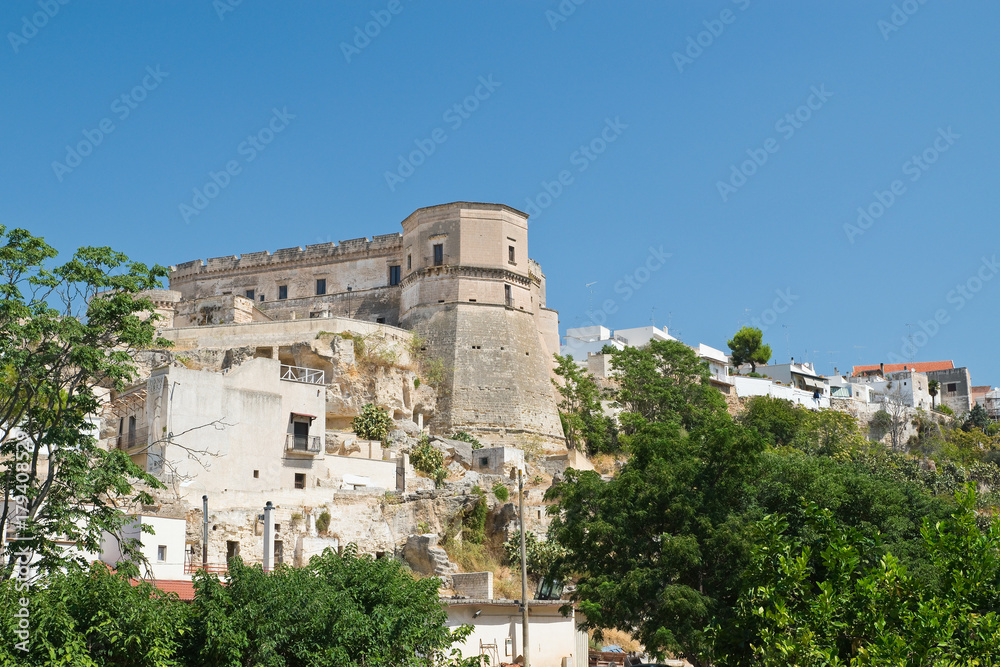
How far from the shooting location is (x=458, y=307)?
48.8m

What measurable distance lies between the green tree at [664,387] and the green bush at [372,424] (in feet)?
41.0

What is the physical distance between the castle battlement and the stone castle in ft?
0.27

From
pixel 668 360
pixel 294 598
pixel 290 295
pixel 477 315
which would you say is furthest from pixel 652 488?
pixel 290 295

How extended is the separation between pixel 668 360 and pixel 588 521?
30.5 meters

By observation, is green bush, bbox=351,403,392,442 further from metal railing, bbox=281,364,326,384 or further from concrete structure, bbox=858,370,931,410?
concrete structure, bbox=858,370,931,410

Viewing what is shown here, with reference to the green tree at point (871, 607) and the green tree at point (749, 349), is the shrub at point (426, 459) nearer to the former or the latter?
the green tree at point (871, 607)

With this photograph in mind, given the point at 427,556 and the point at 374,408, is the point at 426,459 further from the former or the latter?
the point at 427,556

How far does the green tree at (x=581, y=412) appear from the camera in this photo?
162 ft

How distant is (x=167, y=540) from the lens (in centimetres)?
2609

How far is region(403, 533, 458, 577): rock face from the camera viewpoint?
101 ft

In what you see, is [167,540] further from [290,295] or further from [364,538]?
[290,295]

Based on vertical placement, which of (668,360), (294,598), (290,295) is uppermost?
(290,295)

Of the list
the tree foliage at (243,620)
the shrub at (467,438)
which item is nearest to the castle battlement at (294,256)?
the shrub at (467,438)

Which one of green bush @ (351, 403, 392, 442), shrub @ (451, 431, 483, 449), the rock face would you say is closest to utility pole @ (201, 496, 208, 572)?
the rock face
